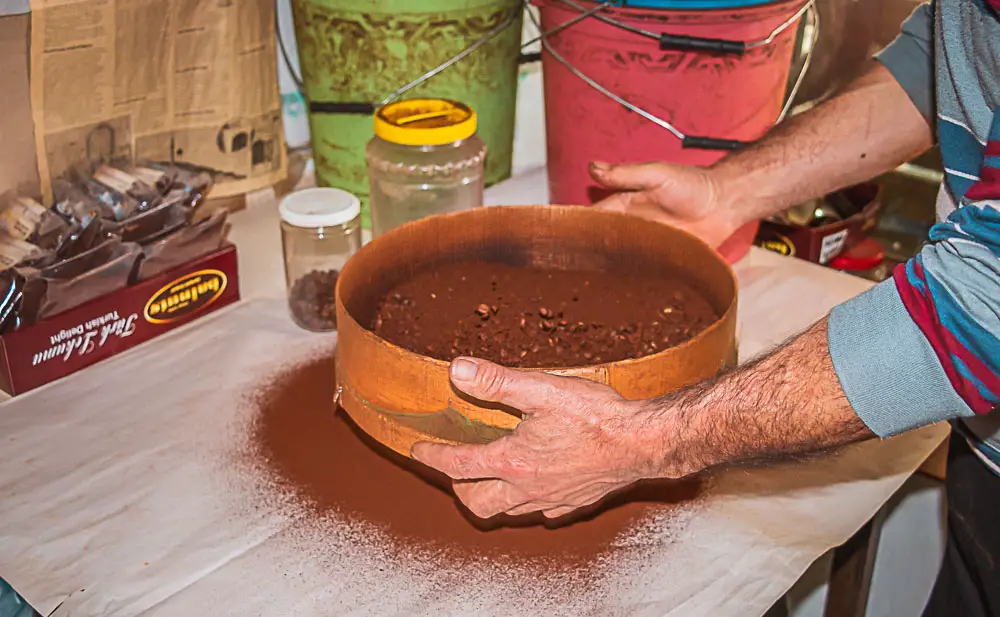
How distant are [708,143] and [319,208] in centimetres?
52

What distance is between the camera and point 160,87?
1294mm

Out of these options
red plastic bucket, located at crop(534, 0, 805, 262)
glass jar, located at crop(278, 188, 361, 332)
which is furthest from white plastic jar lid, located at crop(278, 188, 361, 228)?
red plastic bucket, located at crop(534, 0, 805, 262)

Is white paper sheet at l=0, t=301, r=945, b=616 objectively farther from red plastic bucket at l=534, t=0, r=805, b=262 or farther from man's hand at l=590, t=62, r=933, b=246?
red plastic bucket at l=534, t=0, r=805, b=262

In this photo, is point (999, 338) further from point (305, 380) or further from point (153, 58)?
point (153, 58)

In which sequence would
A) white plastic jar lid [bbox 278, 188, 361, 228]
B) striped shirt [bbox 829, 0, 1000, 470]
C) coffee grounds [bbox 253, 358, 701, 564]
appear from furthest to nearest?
white plastic jar lid [bbox 278, 188, 361, 228], coffee grounds [bbox 253, 358, 701, 564], striped shirt [bbox 829, 0, 1000, 470]

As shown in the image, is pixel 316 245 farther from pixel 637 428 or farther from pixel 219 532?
pixel 637 428

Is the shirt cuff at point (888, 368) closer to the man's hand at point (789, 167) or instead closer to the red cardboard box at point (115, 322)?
the man's hand at point (789, 167)

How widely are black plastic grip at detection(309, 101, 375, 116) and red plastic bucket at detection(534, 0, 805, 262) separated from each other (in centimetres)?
26

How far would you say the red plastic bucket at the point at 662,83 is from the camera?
1196mm

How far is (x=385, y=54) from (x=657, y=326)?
24.9 inches

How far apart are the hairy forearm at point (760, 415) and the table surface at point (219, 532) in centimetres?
13

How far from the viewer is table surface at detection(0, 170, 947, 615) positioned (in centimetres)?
80

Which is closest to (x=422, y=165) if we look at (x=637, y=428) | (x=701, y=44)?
(x=701, y=44)

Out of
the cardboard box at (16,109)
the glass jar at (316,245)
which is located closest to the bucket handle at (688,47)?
the glass jar at (316,245)
